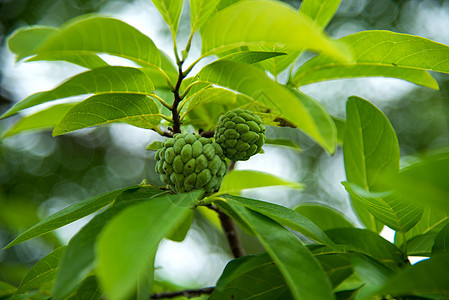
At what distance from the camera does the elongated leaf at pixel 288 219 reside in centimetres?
87

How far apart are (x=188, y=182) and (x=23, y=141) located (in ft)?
15.9

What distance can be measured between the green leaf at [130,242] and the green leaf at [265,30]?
1.25 feet

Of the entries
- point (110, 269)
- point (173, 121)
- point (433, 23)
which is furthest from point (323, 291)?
point (433, 23)

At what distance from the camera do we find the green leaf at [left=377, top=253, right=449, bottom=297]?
0.66 meters

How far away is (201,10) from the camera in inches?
41.4

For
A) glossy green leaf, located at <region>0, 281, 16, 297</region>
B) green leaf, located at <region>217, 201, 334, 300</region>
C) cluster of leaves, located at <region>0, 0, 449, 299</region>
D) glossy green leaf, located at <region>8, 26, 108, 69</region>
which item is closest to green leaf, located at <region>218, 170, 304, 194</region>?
cluster of leaves, located at <region>0, 0, 449, 299</region>

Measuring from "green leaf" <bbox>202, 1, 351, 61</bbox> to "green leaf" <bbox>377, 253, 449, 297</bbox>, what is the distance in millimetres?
396

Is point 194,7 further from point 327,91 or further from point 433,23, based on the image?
point 433,23

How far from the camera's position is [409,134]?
18.3 feet

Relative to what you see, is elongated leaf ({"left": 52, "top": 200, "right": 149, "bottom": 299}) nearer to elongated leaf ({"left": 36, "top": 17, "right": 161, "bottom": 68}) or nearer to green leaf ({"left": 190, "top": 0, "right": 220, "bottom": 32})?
elongated leaf ({"left": 36, "top": 17, "right": 161, "bottom": 68})

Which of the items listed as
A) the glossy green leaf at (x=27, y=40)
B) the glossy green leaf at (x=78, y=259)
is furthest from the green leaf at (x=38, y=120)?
the glossy green leaf at (x=78, y=259)

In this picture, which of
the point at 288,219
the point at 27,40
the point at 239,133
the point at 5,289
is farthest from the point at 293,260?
the point at 5,289

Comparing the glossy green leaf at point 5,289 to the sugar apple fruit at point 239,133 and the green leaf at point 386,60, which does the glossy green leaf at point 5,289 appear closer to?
the sugar apple fruit at point 239,133

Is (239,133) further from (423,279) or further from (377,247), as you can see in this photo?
(423,279)
